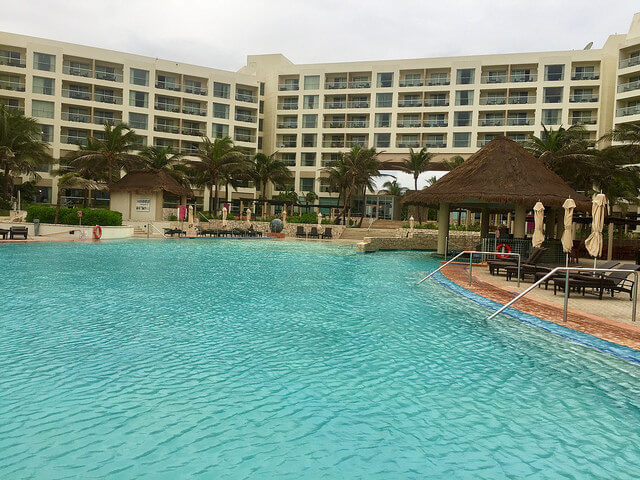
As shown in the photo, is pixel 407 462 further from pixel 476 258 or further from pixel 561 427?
pixel 476 258

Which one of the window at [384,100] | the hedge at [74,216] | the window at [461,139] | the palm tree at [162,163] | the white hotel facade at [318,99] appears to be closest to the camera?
the hedge at [74,216]

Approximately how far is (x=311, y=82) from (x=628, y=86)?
109 ft

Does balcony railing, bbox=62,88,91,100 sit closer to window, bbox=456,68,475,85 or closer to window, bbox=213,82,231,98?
window, bbox=213,82,231,98

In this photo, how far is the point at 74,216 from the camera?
31266mm

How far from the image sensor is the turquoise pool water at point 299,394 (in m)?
3.87

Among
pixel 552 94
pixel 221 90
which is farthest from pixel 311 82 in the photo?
pixel 552 94

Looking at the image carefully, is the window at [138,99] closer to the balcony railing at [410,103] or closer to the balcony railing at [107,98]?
the balcony railing at [107,98]

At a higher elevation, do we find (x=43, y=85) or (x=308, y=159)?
(x=43, y=85)

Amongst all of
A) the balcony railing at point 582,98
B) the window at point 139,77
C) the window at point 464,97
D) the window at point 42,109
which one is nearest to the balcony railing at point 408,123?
the window at point 464,97

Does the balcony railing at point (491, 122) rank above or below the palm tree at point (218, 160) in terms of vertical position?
above

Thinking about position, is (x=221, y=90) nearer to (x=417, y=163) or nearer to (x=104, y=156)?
(x=104, y=156)

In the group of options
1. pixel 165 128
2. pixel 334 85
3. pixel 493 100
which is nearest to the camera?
pixel 493 100

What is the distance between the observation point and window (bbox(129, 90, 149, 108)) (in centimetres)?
5421

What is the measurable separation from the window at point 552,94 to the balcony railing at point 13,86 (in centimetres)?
5369
